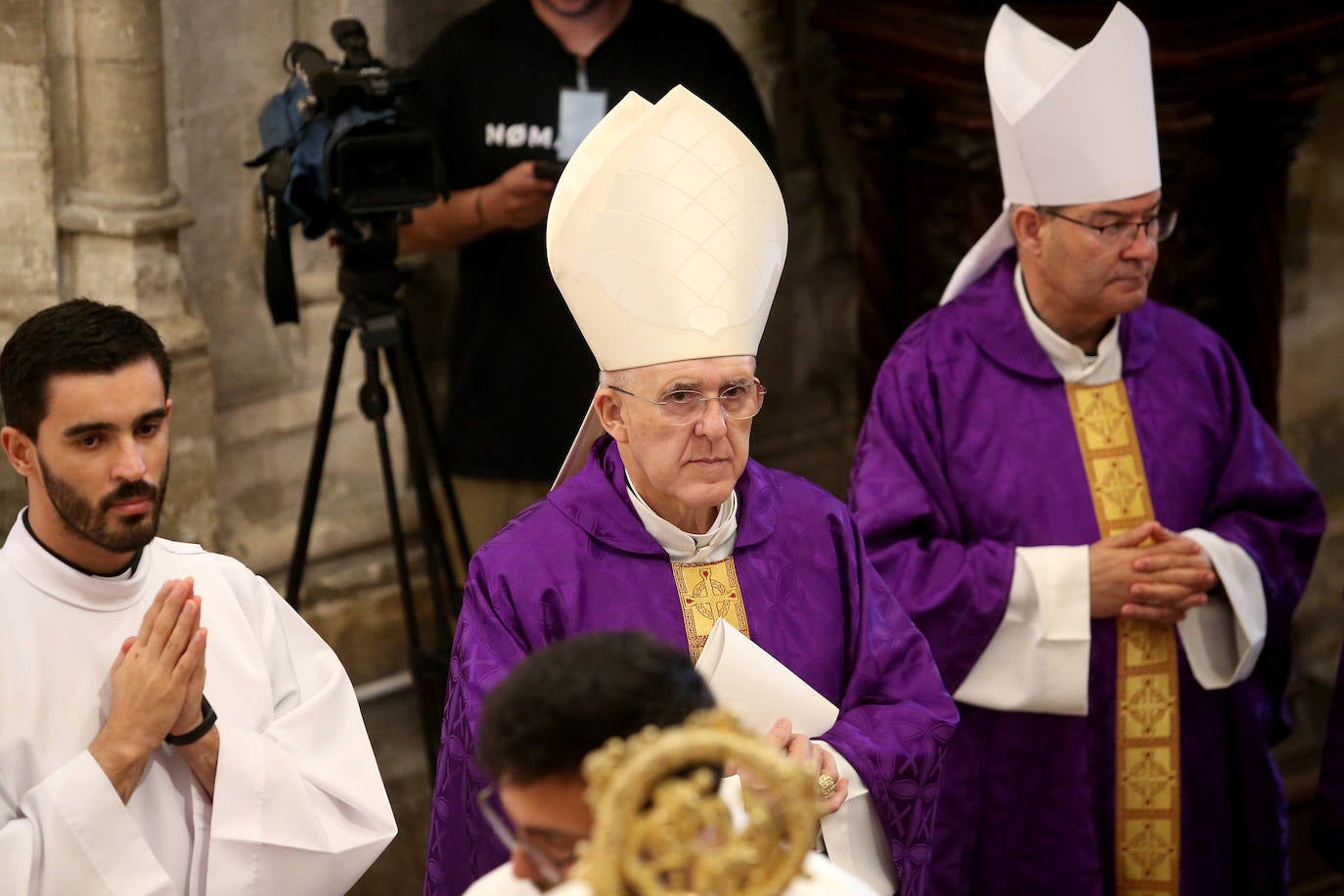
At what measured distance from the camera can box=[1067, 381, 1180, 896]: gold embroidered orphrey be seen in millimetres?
3662

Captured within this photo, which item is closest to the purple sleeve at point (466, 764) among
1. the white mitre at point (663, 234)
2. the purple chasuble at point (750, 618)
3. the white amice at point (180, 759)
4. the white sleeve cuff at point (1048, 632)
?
the purple chasuble at point (750, 618)

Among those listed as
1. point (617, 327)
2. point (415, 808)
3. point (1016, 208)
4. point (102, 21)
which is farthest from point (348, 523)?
point (617, 327)

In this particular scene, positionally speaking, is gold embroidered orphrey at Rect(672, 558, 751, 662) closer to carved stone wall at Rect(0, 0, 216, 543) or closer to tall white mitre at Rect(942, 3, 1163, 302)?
tall white mitre at Rect(942, 3, 1163, 302)

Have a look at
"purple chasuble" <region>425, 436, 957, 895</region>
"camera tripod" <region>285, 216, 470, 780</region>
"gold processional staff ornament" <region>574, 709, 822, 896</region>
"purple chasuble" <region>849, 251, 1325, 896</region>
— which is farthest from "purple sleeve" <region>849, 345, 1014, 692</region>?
"gold processional staff ornament" <region>574, 709, 822, 896</region>

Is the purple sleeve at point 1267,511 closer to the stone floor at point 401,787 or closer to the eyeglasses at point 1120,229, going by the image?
the eyeglasses at point 1120,229

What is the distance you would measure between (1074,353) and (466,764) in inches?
63.1

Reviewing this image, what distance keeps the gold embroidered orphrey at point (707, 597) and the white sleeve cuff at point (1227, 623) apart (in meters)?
1.13

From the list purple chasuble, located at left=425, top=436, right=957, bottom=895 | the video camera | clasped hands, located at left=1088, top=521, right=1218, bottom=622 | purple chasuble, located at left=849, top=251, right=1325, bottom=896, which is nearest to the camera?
purple chasuble, located at left=425, top=436, right=957, bottom=895

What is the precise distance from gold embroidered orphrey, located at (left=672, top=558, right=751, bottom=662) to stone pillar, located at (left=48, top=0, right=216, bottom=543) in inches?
76.7

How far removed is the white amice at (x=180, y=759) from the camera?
2.49 metres

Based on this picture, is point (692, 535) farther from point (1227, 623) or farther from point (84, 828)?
point (1227, 623)

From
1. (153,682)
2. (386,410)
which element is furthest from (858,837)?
(386,410)

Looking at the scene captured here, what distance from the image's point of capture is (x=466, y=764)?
2.66m

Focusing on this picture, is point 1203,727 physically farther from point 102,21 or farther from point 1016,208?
point 102,21
